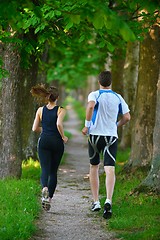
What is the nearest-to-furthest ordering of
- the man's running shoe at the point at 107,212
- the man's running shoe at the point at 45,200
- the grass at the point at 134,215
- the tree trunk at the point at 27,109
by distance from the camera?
the grass at the point at 134,215
the man's running shoe at the point at 107,212
the man's running shoe at the point at 45,200
the tree trunk at the point at 27,109

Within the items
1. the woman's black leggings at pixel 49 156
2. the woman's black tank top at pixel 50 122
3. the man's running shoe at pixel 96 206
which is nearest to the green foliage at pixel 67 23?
the woman's black tank top at pixel 50 122

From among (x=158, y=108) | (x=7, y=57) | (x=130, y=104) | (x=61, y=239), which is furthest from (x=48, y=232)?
(x=130, y=104)

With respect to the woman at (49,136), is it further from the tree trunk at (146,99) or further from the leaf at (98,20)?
the tree trunk at (146,99)

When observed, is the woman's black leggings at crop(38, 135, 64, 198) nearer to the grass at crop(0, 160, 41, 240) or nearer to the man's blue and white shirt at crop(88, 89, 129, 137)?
the grass at crop(0, 160, 41, 240)

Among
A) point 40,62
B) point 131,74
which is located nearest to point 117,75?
point 131,74

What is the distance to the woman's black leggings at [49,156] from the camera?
380 inches

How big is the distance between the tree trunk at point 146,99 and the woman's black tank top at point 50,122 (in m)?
4.45

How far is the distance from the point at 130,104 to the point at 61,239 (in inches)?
500

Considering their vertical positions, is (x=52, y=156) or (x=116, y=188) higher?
(x=52, y=156)

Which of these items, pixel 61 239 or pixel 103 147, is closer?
pixel 61 239

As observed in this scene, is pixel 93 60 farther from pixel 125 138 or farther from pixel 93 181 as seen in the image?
pixel 93 181

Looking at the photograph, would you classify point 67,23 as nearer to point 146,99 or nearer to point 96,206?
point 96,206

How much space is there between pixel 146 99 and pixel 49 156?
4.76 metres

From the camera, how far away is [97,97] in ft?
30.6
